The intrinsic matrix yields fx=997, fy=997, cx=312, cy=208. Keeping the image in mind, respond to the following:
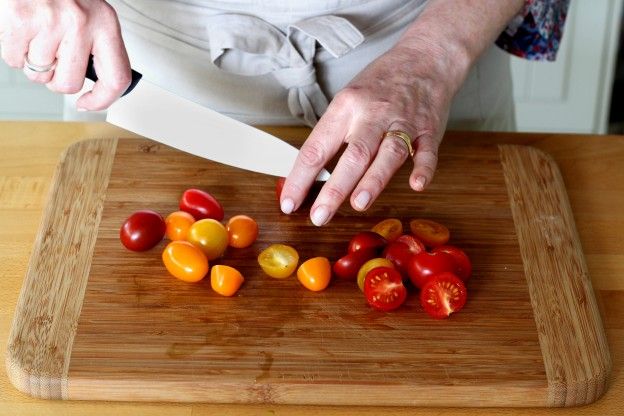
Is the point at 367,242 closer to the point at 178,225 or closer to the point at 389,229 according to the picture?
the point at 389,229

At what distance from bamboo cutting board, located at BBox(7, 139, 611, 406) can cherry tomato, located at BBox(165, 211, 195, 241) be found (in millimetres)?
22

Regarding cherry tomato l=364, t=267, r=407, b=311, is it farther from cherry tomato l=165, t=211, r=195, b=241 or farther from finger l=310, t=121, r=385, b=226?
cherry tomato l=165, t=211, r=195, b=241

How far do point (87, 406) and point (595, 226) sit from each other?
814 millimetres

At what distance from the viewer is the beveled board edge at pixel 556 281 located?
125 cm

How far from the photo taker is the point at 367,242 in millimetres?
1396

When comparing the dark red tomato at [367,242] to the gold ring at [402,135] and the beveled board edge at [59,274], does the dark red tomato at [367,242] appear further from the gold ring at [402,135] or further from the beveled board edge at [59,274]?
the beveled board edge at [59,274]

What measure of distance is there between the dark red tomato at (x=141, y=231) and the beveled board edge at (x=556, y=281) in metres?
0.53

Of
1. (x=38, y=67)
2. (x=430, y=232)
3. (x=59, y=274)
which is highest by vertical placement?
(x=38, y=67)

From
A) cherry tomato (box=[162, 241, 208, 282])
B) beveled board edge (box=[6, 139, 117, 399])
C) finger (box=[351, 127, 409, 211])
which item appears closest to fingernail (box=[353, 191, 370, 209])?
finger (box=[351, 127, 409, 211])

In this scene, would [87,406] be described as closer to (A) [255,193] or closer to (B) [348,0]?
(A) [255,193]

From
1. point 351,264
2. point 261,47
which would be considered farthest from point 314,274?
point 261,47

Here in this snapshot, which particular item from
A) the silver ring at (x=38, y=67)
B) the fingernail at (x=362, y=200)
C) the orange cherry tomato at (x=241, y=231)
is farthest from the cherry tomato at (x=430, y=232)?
the silver ring at (x=38, y=67)

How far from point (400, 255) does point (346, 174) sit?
5.3 inches

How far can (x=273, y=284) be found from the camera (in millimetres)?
1369
